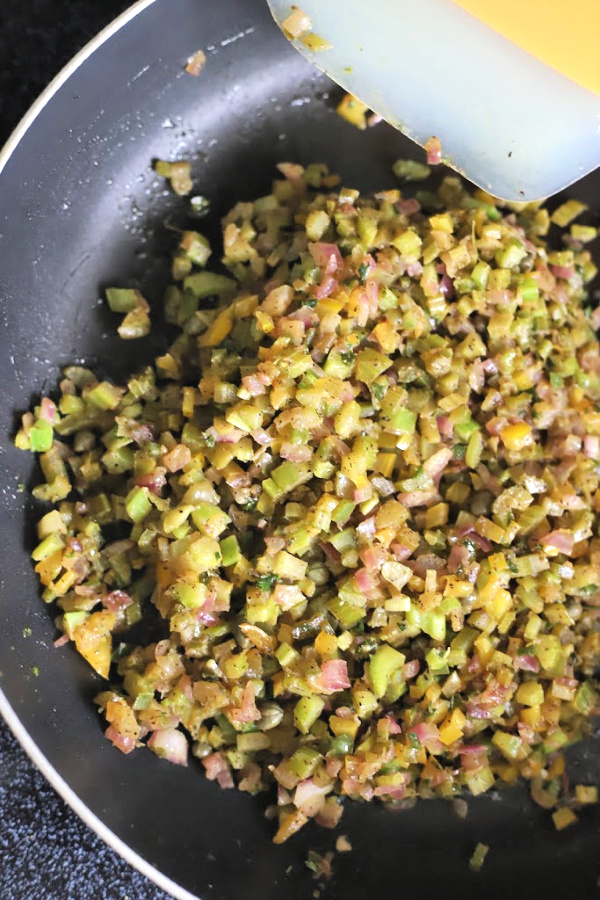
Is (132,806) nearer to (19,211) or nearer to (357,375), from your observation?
(357,375)

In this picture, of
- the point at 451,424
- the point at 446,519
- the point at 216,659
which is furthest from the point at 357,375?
the point at 216,659

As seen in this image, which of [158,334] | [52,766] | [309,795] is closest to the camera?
[52,766]

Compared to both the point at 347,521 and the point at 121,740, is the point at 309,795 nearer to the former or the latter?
the point at 121,740

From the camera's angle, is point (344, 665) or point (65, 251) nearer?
point (344, 665)

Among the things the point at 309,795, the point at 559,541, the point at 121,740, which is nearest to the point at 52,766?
the point at 121,740

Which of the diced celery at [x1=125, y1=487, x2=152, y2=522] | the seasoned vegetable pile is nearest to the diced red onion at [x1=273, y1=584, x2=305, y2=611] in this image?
the seasoned vegetable pile
